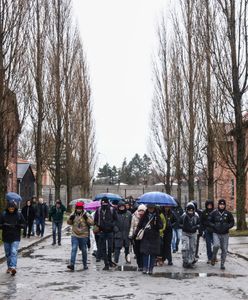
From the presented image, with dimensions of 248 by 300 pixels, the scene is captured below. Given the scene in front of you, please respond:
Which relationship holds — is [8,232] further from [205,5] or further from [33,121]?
[33,121]

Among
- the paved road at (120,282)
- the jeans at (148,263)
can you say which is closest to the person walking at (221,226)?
the paved road at (120,282)

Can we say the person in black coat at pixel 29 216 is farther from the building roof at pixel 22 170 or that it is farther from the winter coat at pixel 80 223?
the building roof at pixel 22 170

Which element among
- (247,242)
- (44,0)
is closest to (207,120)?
(247,242)

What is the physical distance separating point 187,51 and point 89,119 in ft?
56.6

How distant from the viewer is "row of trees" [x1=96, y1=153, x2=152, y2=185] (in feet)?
461

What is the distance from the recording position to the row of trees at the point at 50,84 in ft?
76.0

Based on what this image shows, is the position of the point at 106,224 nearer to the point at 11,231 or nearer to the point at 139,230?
the point at 139,230

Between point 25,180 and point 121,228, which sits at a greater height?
point 25,180

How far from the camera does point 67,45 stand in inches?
1666

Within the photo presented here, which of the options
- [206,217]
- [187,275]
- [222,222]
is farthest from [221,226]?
[187,275]

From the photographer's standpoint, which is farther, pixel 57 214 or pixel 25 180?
pixel 25 180

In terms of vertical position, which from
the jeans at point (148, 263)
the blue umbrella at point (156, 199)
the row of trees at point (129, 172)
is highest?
the row of trees at point (129, 172)

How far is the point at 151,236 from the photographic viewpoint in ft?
43.9

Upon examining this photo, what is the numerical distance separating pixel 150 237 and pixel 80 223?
1983 mm
